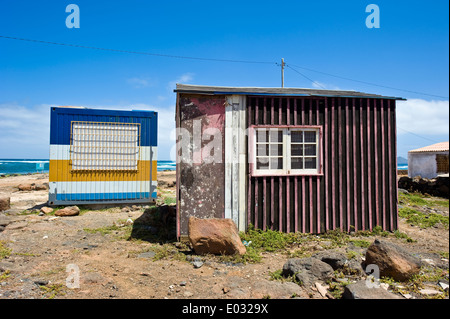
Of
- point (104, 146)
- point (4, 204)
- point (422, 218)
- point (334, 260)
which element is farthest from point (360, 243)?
point (4, 204)

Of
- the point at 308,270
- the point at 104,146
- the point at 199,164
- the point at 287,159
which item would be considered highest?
the point at 104,146

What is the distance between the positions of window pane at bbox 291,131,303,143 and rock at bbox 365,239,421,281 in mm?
3264

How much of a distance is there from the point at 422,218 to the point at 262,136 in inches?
240

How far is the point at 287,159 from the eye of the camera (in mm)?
7051

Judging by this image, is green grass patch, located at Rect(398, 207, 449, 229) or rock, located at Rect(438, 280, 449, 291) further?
green grass patch, located at Rect(398, 207, 449, 229)

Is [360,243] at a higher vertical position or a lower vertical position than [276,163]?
lower

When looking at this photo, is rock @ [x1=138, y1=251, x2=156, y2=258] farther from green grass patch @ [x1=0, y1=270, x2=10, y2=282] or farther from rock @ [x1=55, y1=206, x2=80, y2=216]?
rock @ [x1=55, y1=206, x2=80, y2=216]

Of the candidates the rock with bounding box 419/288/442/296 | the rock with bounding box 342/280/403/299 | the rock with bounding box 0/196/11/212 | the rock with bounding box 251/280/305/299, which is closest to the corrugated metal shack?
the rock with bounding box 251/280/305/299

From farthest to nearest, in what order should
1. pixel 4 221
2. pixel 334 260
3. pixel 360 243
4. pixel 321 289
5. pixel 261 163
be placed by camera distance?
pixel 4 221 → pixel 261 163 → pixel 360 243 → pixel 334 260 → pixel 321 289

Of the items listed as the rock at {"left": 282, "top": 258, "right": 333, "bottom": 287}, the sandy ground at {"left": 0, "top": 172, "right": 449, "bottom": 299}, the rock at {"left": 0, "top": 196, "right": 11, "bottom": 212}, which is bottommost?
the sandy ground at {"left": 0, "top": 172, "right": 449, "bottom": 299}

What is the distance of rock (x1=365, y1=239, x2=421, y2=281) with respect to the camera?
14.2 feet

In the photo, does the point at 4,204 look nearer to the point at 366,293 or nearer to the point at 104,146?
the point at 104,146
